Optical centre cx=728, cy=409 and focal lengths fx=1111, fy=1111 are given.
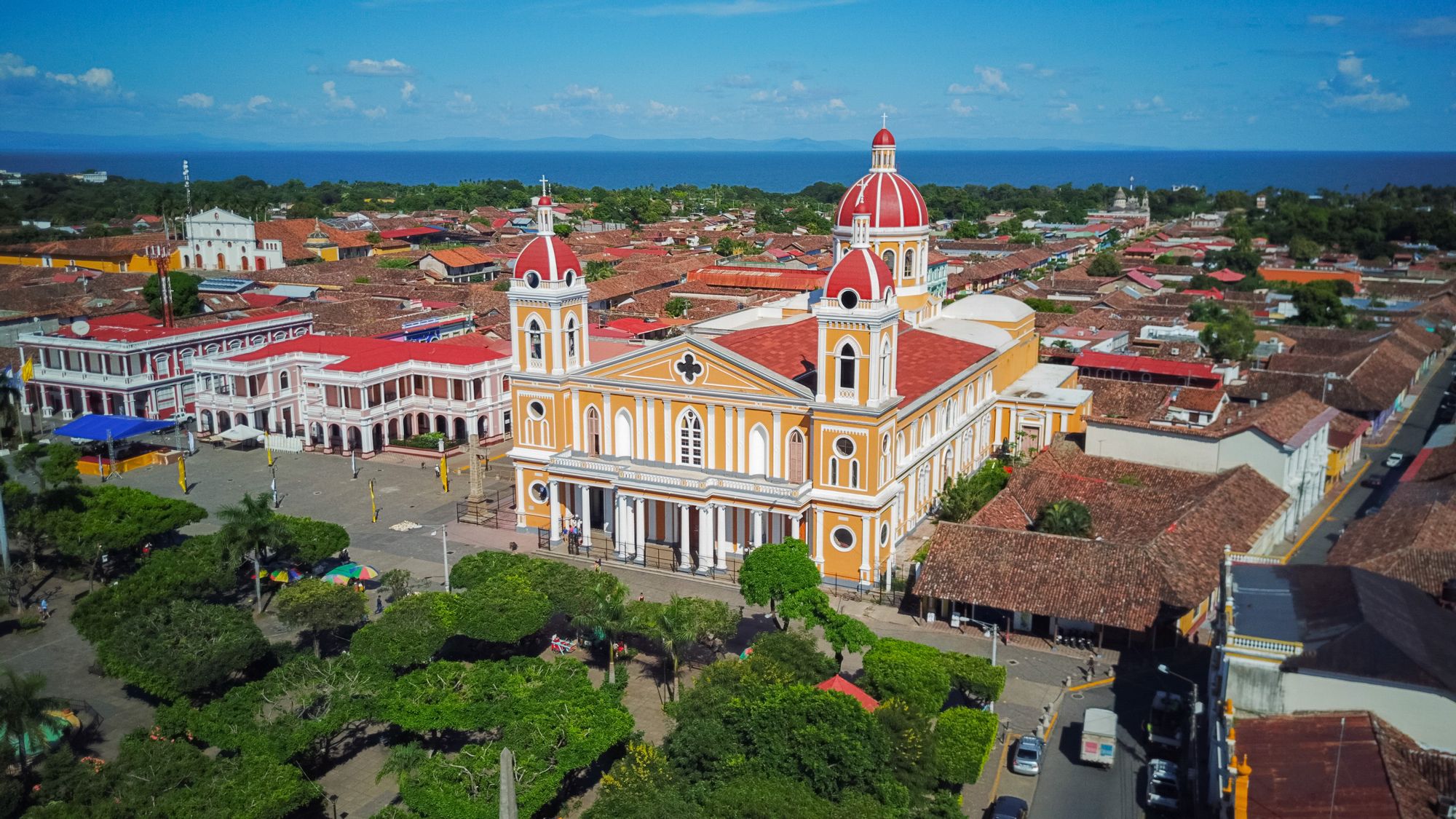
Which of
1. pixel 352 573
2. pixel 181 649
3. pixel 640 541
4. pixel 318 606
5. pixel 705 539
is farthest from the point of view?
pixel 640 541

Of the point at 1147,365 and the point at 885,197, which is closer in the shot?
the point at 885,197

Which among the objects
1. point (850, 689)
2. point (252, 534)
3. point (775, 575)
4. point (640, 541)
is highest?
point (252, 534)

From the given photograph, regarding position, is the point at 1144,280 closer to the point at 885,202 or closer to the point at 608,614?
the point at 885,202

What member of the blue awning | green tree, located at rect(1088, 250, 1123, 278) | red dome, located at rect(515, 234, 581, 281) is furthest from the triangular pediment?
green tree, located at rect(1088, 250, 1123, 278)

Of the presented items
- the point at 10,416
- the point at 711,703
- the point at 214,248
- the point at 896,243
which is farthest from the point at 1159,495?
the point at 214,248

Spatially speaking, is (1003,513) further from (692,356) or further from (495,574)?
(495,574)

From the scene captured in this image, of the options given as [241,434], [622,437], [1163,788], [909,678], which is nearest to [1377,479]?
[1163,788]
